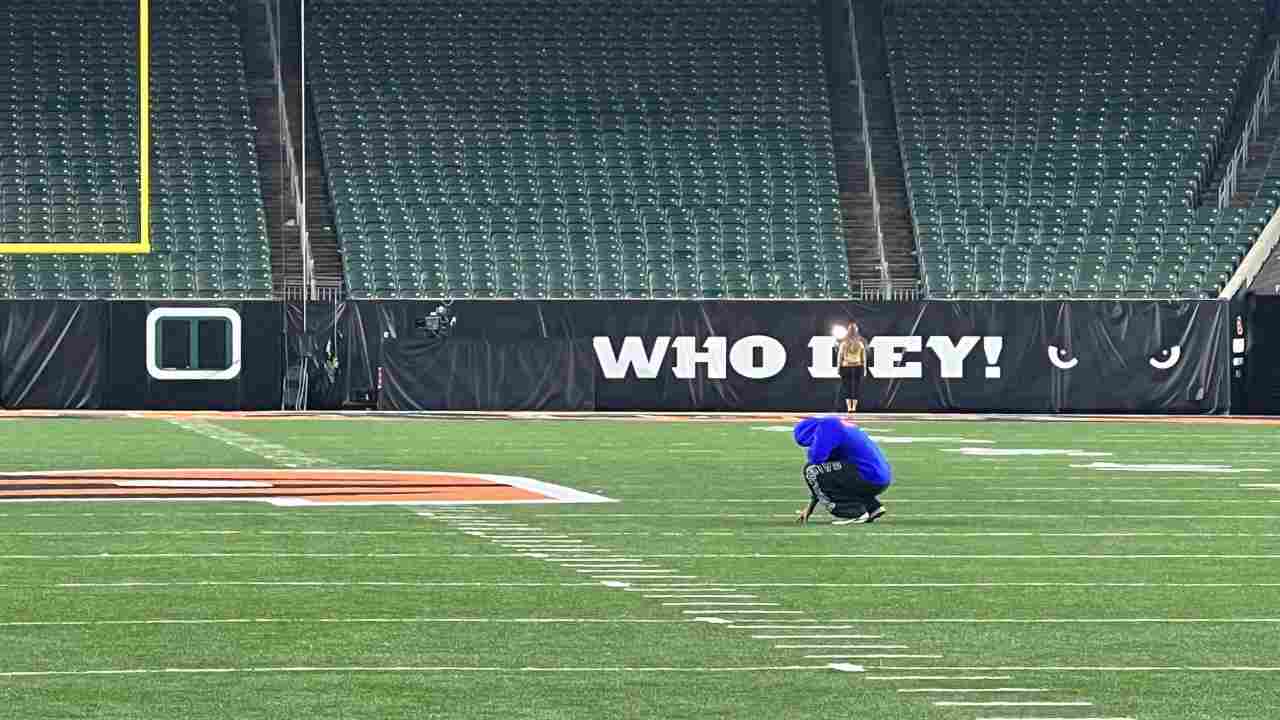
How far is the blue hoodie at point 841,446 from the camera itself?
581 inches

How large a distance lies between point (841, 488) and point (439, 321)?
21074 mm

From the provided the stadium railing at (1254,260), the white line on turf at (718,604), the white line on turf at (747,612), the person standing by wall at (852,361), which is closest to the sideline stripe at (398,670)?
the white line on turf at (747,612)

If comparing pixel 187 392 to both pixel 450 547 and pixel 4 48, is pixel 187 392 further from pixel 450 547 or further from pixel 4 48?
pixel 450 547

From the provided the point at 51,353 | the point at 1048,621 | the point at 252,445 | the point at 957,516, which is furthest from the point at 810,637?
the point at 51,353

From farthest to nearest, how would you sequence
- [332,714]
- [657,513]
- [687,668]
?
[657,513], [687,668], [332,714]

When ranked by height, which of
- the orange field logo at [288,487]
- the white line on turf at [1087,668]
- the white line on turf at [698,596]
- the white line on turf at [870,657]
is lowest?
the white line on turf at [1087,668]

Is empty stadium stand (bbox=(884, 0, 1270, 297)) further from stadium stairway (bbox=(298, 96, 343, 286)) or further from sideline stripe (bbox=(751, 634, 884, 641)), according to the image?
sideline stripe (bbox=(751, 634, 884, 641))

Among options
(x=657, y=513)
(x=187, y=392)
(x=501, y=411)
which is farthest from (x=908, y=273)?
(x=657, y=513)

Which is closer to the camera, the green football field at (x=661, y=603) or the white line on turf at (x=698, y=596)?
the green football field at (x=661, y=603)

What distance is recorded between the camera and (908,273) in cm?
3941

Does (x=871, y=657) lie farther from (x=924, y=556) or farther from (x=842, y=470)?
(x=842, y=470)

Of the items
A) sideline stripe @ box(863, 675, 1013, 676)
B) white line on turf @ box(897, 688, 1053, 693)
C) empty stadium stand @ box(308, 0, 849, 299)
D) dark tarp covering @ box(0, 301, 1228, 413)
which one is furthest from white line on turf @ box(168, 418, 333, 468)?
white line on turf @ box(897, 688, 1053, 693)

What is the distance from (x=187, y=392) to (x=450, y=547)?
23.6 meters

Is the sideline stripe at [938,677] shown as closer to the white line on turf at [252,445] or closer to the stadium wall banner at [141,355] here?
the white line on turf at [252,445]
